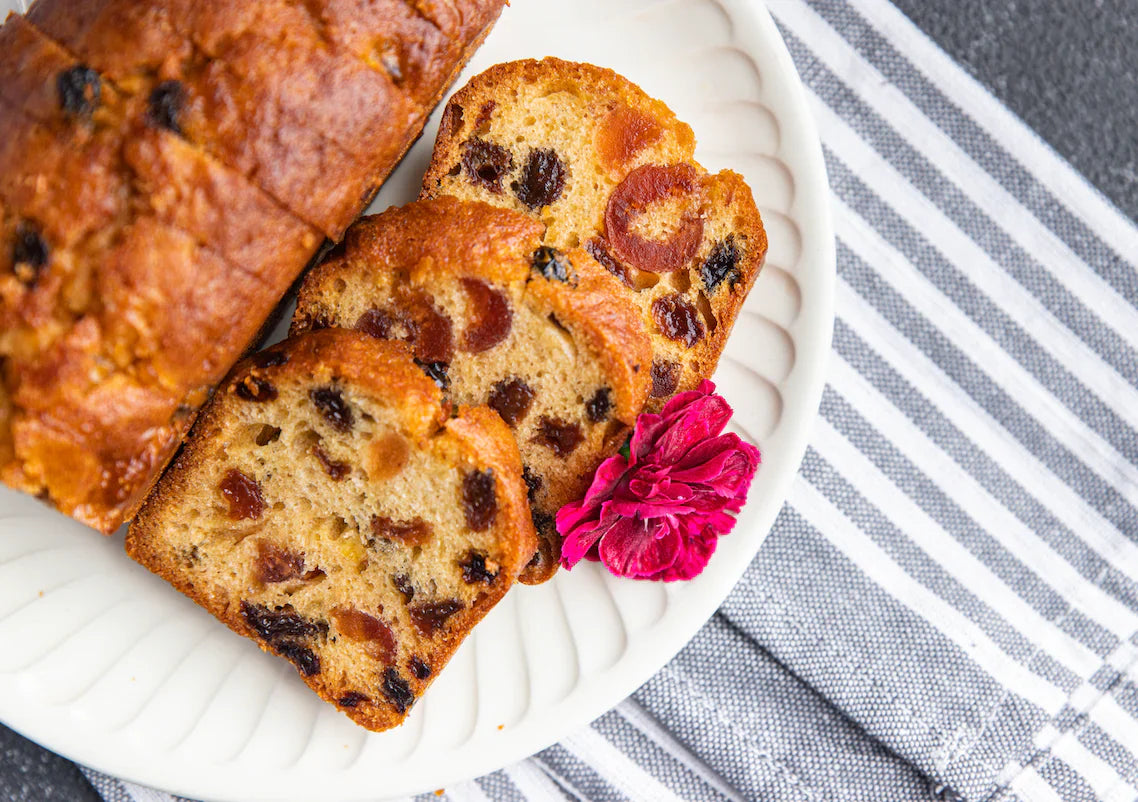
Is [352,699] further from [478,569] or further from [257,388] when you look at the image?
[257,388]

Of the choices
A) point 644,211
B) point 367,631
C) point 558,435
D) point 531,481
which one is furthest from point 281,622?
point 644,211

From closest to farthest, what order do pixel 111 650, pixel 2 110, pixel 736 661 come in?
pixel 2 110 < pixel 111 650 < pixel 736 661

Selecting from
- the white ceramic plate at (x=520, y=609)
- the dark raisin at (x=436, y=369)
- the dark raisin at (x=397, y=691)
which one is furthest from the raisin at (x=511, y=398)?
the dark raisin at (x=397, y=691)

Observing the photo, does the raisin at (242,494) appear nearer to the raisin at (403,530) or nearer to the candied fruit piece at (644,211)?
the raisin at (403,530)

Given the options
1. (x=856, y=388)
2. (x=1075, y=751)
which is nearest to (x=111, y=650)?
(x=856, y=388)

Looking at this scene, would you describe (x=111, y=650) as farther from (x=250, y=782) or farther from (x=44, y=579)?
(x=250, y=782)

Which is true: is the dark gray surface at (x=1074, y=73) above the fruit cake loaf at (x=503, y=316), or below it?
above
